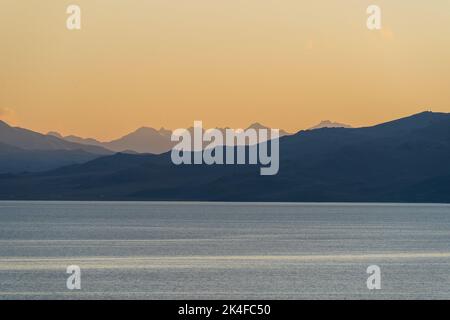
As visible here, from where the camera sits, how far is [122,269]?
281 feet

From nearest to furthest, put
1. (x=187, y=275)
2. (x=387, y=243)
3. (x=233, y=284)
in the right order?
1. (x=233, y=284)
2. (x=187, y=275)
3. (x=387, y=243)

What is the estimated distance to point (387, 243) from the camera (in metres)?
148

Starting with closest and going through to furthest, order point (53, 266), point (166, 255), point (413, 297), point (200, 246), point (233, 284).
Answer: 1. point (413, 297)
2. point (233, 284)
3. point (53, 266)
4. point (166, 255)
5. point (200, 246)
